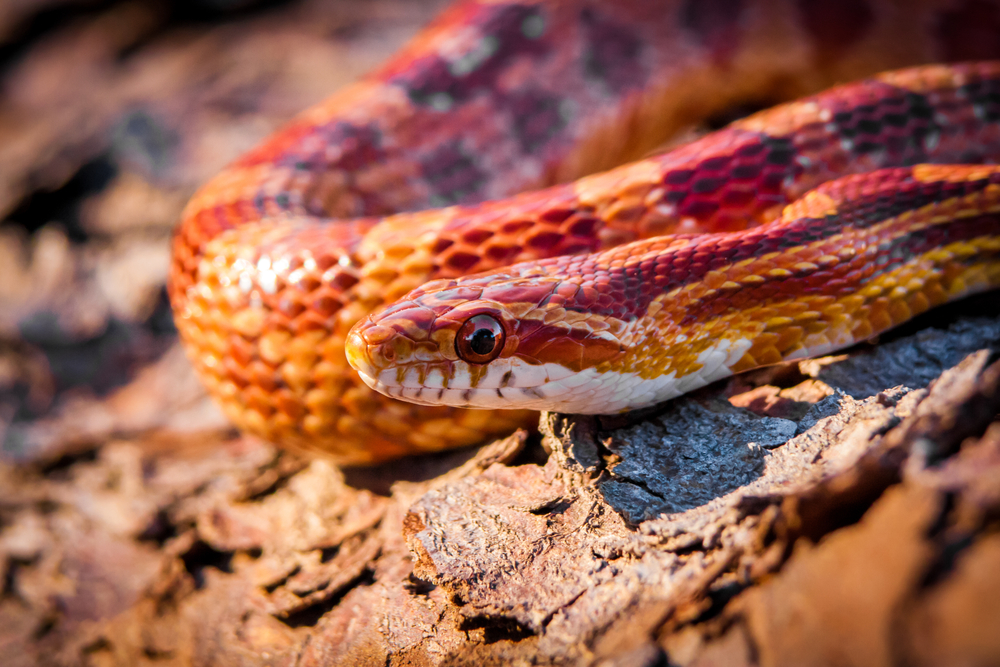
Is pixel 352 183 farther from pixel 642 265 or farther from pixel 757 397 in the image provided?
pixel 757 397

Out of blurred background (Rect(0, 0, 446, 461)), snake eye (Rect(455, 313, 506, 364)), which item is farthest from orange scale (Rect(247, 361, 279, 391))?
blurred background (Rect(0, 0, 446, 461))

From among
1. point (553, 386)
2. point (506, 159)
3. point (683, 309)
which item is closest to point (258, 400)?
point (553, 386)

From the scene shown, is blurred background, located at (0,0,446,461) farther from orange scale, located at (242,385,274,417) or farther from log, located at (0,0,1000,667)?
orange scale, located at (242,385,274,417)

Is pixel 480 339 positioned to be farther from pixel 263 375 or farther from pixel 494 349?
pixel 263 375

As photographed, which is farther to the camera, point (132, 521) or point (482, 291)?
point (132, 521)

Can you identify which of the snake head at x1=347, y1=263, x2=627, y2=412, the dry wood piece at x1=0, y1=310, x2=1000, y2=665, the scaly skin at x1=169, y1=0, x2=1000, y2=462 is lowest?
the dry wood piece at x1=0, y1=310, x2=1000, y2=665

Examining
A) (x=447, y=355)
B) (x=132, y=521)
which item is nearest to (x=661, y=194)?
(x=447, y=355)

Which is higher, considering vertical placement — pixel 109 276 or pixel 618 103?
pixel 618 103

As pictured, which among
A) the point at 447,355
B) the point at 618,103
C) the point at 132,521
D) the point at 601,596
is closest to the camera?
the point at 601,596
